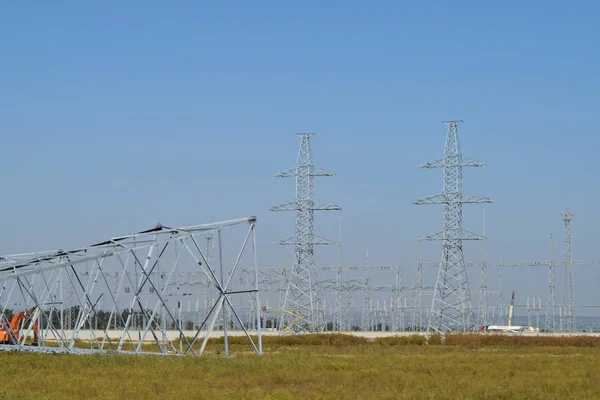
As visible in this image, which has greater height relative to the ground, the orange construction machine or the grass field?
the orange construction machine

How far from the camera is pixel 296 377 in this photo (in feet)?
119

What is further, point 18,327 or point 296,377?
point 18,327

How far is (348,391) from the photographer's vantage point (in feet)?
102

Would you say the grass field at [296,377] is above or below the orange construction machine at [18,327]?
below

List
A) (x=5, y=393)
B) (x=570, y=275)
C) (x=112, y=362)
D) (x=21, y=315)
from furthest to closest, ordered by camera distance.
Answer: (x=570, y=275) → (x=21, y=315) → (x=112, y=362) → (x=5, y=393)

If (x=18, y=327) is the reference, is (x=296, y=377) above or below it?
below

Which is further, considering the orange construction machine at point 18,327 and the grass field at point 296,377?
the orange construction machine at point 18,327

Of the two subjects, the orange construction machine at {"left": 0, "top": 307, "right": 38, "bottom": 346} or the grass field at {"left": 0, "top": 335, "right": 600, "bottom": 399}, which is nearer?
the grass field at {"left": 0, "top": 335, "right": 600, "bottom": 399}

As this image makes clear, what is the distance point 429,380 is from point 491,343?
3791 centimetres

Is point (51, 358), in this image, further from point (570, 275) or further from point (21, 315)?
point (570, 275)

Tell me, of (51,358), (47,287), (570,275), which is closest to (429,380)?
(51,358)

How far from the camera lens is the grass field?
30.0 metres

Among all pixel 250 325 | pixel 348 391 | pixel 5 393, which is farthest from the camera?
pixel 250 325

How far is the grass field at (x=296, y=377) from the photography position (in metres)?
30.0
